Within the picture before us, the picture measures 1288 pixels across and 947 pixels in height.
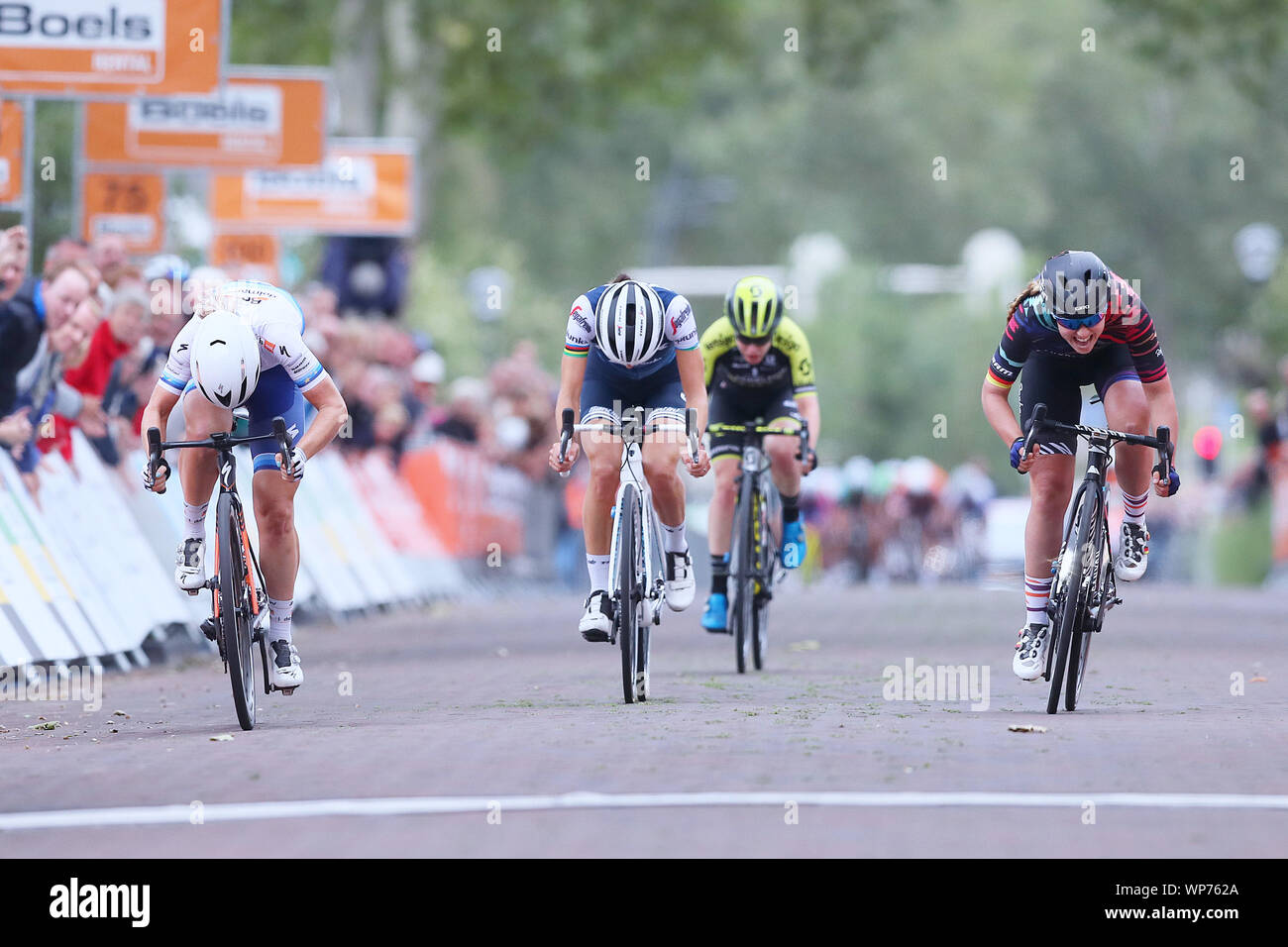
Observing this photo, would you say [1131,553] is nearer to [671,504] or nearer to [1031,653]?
[1031,653]

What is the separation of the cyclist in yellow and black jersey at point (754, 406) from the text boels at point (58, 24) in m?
4.70

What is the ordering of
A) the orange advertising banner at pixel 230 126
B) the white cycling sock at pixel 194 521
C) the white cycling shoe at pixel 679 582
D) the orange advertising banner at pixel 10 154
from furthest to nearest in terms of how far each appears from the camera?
the orange advertising banner at pixel 230 126 → the orange advertising banner at pixel 10 154 → the white cycling shoe at pixel 679 582 → the white cycling sock at pixel 194 521

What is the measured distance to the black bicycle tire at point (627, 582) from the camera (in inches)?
486

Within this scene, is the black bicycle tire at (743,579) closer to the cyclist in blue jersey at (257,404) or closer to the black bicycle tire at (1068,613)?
the black bicycle tire at (1068,613)

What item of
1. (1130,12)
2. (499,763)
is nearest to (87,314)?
(499,763)

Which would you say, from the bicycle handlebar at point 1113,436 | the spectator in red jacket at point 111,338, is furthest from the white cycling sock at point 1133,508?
the spectator in red jacket at point 111,338

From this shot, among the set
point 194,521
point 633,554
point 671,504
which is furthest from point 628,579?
point 194,521

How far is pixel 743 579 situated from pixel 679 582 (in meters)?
1.50

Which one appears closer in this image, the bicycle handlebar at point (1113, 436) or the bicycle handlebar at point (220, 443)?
the bicycle handlebar at point (220, 443)

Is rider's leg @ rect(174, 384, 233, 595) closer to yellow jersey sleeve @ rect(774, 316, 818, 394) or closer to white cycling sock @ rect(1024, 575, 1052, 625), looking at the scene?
white cycling sock @ rect(1024, 575, 1052, 625)

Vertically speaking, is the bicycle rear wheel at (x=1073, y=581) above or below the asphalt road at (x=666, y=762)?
above
